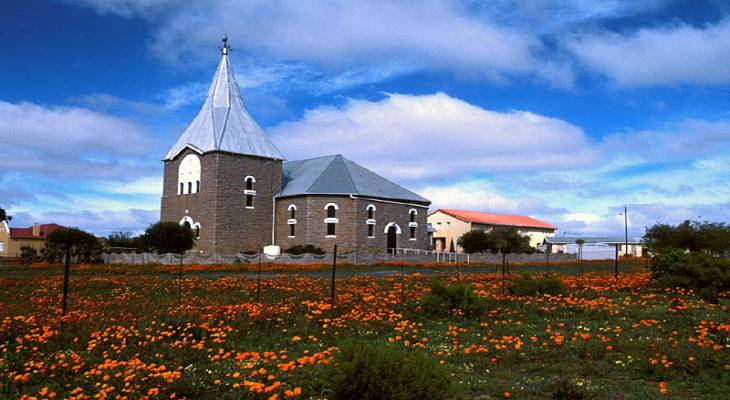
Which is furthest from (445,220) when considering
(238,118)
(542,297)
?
(542,297)

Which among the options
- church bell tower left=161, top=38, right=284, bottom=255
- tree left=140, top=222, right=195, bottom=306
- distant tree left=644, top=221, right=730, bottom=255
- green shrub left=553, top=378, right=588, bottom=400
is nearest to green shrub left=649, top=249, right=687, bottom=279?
green shrub left=553, top=378, right=588, bottom=400

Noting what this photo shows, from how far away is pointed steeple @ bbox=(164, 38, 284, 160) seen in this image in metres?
53.0

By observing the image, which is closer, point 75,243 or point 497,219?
point 75,243

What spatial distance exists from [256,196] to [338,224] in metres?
7.86

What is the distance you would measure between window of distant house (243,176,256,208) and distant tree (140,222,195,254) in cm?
710

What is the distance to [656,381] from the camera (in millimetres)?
7441

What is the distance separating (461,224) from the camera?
80062 millimetres

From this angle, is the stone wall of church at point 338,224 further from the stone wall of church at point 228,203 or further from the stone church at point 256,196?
the stone wall of church at point 228,203

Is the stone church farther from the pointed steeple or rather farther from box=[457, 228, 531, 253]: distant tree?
box=[457, 228, 531, 253]: distant tree

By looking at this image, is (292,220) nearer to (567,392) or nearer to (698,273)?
(698,273)

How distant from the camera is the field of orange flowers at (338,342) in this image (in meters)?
7.26

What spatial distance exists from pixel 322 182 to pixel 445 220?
105 feet

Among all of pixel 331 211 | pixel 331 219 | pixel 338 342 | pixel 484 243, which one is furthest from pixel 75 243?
pixel 338 342

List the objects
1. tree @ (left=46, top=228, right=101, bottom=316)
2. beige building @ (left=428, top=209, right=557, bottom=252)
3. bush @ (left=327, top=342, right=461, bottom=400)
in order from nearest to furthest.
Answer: bush @ (left=327, top=342, right=461, bottom=400) → tree @ (left=46, top=228, right=101, bottom=316) → beige building @ (left=428, top=209, right=557, bottom=252)
